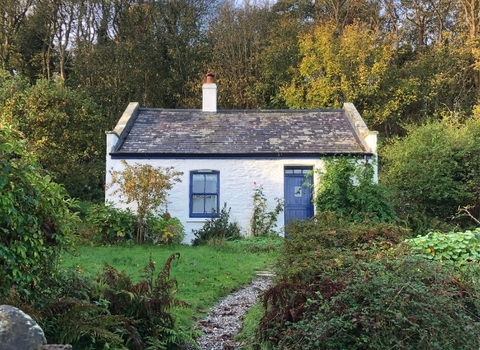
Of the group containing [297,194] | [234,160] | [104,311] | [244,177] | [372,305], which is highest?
[234,160]

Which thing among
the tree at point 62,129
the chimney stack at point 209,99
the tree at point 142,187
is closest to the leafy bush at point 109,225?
the tree at point 142,187

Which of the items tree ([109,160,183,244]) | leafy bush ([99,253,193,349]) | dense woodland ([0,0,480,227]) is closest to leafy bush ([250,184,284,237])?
tree ([109,160,183,244])

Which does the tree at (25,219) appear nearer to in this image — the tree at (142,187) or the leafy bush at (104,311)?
the leafy bush at (104,311)

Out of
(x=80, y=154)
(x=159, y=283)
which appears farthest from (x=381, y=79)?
(x=159, y=283)

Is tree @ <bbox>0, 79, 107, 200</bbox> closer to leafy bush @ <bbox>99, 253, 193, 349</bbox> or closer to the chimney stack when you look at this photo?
the chimney stack

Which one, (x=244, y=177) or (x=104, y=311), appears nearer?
(x=104, y=311)

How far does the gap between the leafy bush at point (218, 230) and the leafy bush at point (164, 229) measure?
679 millimetres

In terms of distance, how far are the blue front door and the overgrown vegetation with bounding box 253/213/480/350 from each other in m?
10.1

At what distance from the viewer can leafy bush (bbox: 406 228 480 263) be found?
6094 millimetres

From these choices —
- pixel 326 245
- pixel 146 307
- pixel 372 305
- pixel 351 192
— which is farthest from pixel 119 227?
pixel 372 305

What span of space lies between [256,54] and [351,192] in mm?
15666

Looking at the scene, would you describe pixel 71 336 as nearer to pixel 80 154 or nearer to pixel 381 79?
pixel 80 154

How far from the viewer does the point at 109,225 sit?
1305cm

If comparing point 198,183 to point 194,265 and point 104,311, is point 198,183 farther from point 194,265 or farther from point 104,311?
point 104,311
